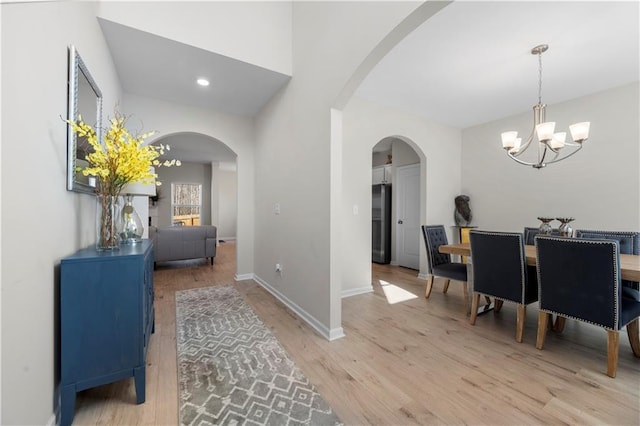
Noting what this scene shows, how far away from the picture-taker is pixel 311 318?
255 cm

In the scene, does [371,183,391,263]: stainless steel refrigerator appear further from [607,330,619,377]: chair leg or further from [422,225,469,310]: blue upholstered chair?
[607,330,619,377]: chair leg

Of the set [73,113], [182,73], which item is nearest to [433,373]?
[73,113]

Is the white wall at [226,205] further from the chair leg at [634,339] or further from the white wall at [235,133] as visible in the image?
the chair leg at [634,339]

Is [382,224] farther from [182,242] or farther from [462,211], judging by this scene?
[182,242]

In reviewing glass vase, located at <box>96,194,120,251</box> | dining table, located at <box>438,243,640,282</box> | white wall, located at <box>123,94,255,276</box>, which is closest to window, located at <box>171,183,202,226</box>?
white wall, located at <box>123,94,255,276</box>

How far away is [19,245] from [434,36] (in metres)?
3.21

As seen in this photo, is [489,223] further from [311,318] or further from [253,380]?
[253,380]

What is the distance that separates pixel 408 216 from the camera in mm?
5102

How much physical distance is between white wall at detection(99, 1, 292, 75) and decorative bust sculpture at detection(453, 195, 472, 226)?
367 cm

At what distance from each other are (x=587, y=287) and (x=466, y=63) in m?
2.44

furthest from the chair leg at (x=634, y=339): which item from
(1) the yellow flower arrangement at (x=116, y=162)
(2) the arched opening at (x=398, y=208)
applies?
(1) the yellow flower arrangement at (x=116, y=162)

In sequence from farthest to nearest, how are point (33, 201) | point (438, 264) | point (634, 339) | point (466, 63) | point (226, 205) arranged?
1. point (226, 205)
2. point (438, 264)
3. point (466, 63)
4. point (634, 339)
5. point (33, 201)

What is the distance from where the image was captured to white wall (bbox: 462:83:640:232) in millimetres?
3299

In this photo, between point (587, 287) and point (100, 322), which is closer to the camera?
A: point (100, 322)
